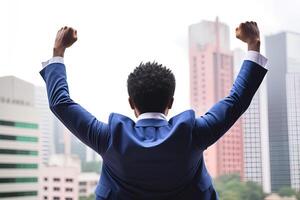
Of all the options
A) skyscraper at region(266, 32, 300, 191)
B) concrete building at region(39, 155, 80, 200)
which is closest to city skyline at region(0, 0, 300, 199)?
skyscraper at region(266, 32, 300, 191)

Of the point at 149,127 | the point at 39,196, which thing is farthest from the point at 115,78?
the point at 149,127

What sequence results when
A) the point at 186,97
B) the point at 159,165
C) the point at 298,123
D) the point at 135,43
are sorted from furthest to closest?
1. the point at 186,97
2. the point at 135,43
3. the point at 298,123
4. the point at 159,165

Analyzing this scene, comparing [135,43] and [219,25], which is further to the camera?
[219,25]

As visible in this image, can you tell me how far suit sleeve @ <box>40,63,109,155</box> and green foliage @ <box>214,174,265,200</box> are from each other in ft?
6.50

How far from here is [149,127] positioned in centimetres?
67

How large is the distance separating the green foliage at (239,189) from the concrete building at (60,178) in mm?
903

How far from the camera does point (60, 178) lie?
3.28 meters

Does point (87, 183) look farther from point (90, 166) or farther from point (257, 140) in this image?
point (257, 140)

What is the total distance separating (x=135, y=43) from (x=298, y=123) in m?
0.87

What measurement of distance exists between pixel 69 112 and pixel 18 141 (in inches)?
98.9

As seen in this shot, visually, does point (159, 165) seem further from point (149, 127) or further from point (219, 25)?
point (219, 25)

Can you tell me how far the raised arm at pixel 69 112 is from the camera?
67 centimetres

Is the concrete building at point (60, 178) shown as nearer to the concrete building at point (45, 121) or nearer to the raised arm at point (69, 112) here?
the concrete building at point (45, 121)

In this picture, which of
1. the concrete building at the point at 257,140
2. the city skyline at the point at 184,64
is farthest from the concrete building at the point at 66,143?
the concrete building at the point at 257,140
